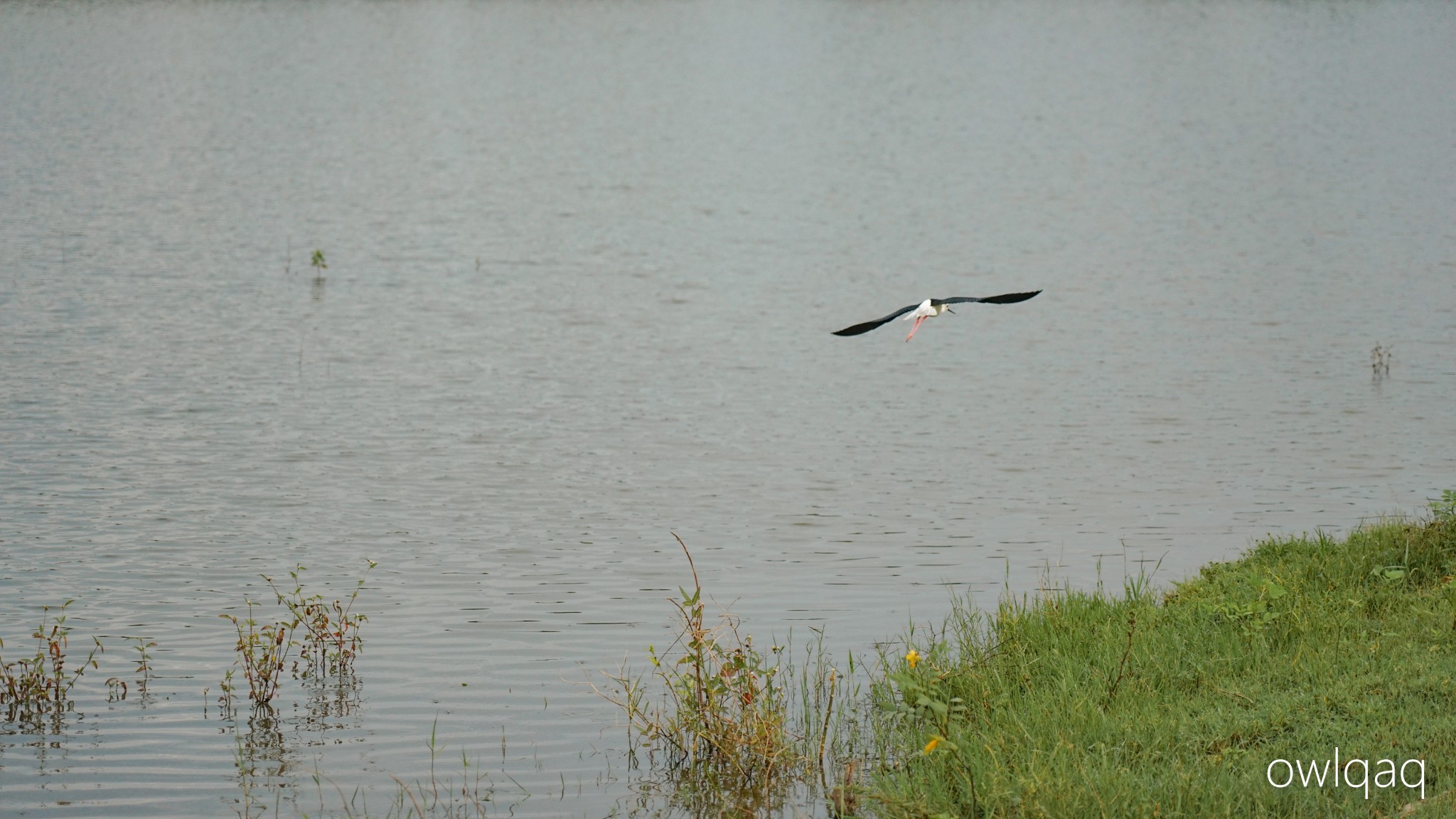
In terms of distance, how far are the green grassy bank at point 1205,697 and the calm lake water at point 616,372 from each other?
187 centimetres

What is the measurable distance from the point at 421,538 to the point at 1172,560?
688 cm

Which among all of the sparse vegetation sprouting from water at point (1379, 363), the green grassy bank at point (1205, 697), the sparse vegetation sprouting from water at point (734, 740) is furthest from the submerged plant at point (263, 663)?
the sparse vegetation sprouting from water at point (1379, 363)

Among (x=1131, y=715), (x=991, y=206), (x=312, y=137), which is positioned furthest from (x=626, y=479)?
(x=312, y=137)

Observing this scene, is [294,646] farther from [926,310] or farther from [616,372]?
[616,372]

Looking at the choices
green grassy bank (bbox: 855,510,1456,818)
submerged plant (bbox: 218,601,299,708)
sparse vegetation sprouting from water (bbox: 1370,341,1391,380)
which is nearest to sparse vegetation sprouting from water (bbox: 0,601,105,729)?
submerged plant (bbox: 218,601,299,708)

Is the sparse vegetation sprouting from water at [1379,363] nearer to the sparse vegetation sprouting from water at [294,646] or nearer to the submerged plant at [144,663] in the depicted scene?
the sparse vegetation sprouting from water at [294,646]

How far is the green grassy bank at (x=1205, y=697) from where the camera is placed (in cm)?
736

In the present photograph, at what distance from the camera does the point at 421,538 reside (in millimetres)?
14367

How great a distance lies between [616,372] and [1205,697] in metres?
14.0

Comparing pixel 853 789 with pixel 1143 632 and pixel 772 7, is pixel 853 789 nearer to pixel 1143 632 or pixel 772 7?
pixel 1143 632

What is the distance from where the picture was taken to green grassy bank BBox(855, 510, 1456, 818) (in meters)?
7.36

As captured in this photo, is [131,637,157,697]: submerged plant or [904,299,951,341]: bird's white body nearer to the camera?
[904,299,951,341]: bird's white body

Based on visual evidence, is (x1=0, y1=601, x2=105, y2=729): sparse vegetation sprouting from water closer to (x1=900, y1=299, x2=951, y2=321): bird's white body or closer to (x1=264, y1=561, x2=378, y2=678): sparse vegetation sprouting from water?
(x1=264, y1=561, x2=378, y2=678): sparse vegetation sprouting from water

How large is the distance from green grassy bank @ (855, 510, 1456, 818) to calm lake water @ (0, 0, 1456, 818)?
1.87 meters
